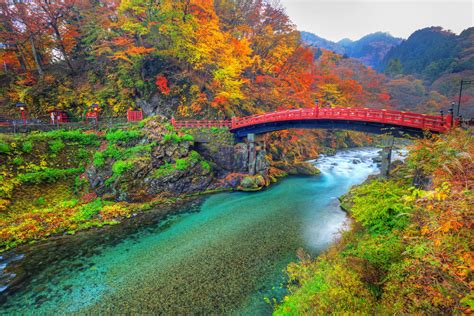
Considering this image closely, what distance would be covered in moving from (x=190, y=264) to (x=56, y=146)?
54.0 feet

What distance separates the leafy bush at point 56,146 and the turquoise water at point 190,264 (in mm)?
10316

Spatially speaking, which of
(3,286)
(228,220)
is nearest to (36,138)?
(3,286)

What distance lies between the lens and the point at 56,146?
19.0m

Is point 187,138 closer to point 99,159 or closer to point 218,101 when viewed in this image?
point 218,101

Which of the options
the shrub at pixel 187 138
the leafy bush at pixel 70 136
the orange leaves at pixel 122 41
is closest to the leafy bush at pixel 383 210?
the shrub at pixel 187 138

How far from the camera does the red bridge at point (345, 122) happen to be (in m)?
15.5

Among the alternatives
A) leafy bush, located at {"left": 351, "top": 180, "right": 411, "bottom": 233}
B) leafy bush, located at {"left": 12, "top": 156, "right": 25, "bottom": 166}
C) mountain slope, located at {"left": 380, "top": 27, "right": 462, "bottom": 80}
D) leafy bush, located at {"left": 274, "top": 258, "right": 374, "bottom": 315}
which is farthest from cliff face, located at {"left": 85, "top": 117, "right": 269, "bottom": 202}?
mountain slope, located at {"left": 380, "top": 27, "right": 462, "bottom": 80}

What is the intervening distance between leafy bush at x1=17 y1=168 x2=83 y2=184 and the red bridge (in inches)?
397

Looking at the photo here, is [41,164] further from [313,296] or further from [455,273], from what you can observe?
[455,273]

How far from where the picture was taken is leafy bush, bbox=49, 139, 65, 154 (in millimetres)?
18844

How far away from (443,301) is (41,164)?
78.6 feet

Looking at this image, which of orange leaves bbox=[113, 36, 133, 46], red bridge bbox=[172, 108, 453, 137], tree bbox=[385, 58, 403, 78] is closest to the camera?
red bridge bbox=[172, 108, 453, 137]

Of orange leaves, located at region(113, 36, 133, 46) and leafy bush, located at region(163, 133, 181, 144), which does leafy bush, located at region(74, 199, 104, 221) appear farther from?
orange leaves, located at region(113, 36, 133, 46)

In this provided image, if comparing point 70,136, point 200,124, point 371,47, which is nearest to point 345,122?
point 200,124
